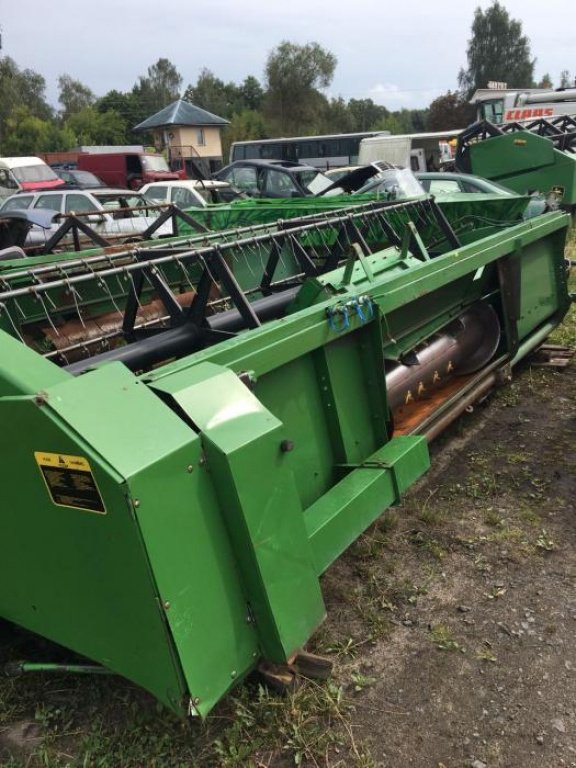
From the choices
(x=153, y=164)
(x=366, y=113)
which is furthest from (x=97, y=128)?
(x=153, y=164)

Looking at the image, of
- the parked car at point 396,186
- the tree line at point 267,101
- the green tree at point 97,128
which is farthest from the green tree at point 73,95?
the parked car at point 396,186

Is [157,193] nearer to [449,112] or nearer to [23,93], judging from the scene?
[449,112]

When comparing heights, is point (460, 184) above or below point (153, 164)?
below

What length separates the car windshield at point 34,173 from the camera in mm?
20891

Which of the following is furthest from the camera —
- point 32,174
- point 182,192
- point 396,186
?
point 32,174

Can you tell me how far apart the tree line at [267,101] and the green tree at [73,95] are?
11 cm

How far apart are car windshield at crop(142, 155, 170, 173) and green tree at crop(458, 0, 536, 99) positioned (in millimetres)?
46945

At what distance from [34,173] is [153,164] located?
17.4 feet

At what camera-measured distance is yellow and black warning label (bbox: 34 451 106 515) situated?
4.95 ft

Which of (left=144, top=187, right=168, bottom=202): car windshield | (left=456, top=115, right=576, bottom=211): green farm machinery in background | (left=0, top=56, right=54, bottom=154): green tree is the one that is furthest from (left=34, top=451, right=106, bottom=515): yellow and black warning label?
(left=0, top=56, right=54, bottom=154): green tree

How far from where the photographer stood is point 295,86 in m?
51.5

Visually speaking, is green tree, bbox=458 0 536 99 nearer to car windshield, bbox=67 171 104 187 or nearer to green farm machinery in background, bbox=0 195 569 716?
car windshield, bbox=67 171 104 187

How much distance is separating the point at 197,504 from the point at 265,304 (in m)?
1.80

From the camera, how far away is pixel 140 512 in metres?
1.50
